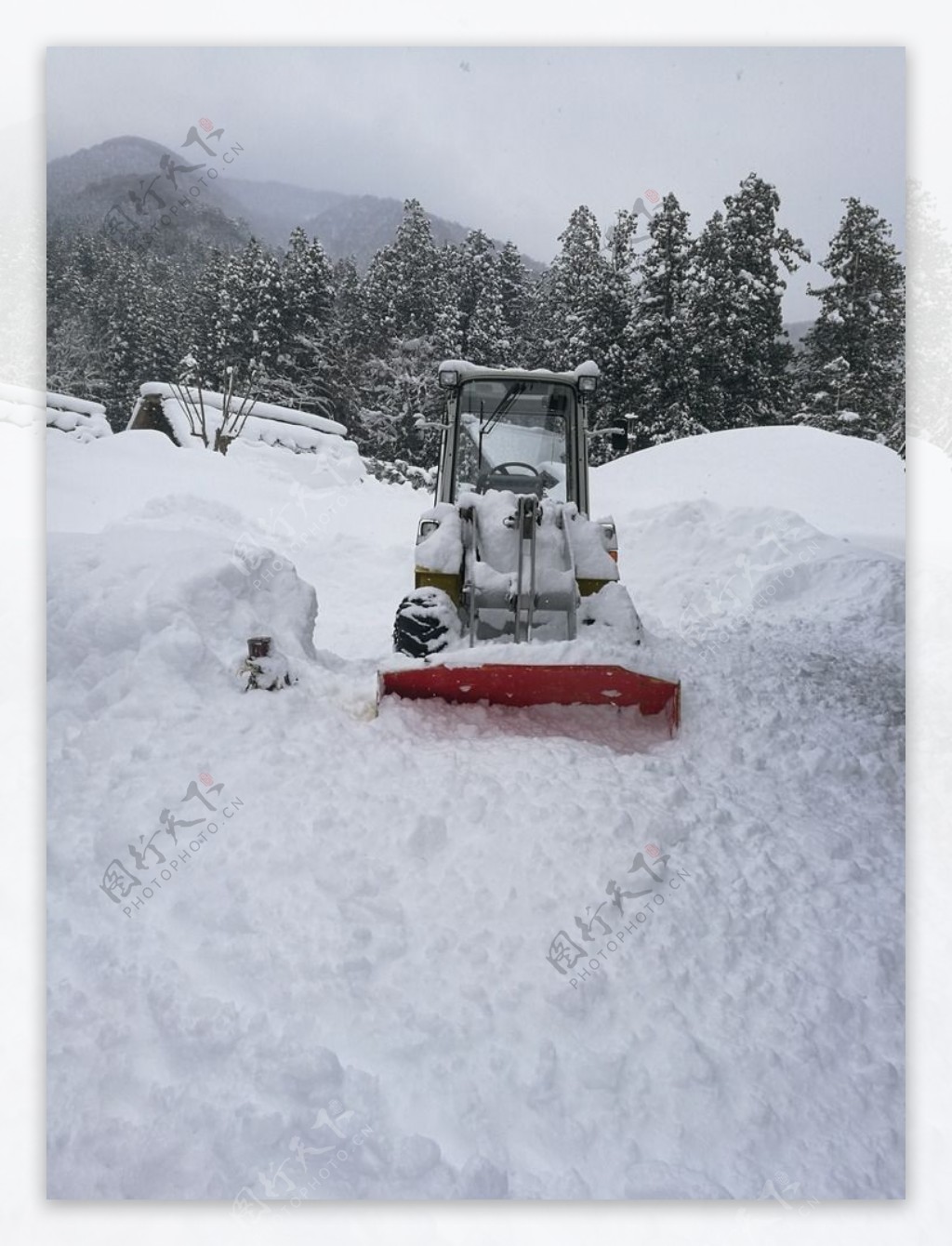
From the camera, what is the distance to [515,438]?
14.2 feet

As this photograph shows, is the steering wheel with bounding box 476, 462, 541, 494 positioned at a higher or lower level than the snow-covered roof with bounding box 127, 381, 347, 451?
lower

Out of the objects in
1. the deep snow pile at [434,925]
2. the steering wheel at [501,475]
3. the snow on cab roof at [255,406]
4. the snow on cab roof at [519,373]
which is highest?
the snow on cab roof at [255,406]

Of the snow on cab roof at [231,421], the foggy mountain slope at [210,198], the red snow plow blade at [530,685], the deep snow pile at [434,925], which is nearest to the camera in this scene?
the deep snow pile at [434,925]

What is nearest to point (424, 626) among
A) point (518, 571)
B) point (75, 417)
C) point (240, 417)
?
point (518, 571)

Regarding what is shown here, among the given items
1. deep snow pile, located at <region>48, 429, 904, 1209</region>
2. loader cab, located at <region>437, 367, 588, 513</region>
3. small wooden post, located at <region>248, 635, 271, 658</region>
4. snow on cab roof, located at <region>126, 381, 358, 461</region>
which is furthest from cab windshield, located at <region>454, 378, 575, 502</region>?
snow on cab roof, located at <region>126, 381, 358, 461</region>

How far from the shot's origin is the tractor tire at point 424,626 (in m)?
3.47

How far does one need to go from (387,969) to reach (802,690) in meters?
2.60

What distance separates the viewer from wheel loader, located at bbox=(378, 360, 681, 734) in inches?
123

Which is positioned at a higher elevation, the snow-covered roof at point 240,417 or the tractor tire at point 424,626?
the snow-covered roof at point 240,417

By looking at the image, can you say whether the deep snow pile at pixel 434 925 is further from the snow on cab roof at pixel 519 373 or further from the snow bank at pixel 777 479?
the snow bank at pixel 777 479

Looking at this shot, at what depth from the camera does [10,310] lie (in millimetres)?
3025

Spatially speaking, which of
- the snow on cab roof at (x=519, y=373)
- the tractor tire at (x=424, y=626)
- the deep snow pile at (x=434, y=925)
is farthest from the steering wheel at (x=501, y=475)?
the deep snow pile at (x=434, y=925)

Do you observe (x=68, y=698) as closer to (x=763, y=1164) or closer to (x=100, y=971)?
(x=100, y=971)

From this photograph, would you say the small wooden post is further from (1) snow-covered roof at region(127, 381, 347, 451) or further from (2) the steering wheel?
(1) snow-covered roof at region(127, 381, 347, 451)
